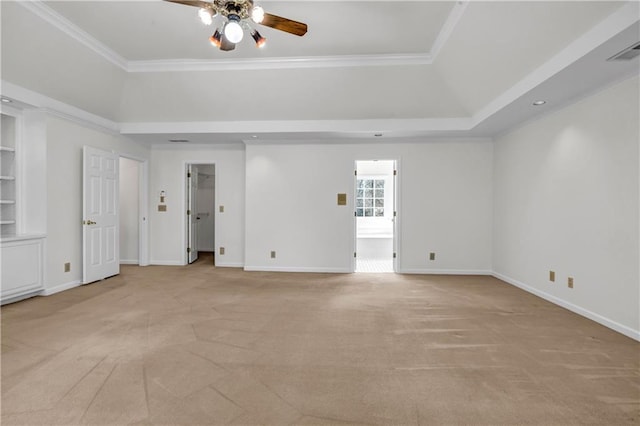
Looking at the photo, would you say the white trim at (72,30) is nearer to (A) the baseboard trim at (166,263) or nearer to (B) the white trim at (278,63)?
(B) the white trim at (278,63)

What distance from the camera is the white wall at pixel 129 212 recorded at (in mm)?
5910

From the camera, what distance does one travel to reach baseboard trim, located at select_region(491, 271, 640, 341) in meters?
2.69

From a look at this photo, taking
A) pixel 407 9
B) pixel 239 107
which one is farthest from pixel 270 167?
pixel 407 9

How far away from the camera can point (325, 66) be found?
12.8 ft

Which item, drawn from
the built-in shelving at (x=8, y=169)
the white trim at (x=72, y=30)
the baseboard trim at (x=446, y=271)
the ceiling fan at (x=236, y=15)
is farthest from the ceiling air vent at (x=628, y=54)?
the built-in shelving at (x=8, y=169)

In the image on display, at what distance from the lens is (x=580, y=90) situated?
10.2ft

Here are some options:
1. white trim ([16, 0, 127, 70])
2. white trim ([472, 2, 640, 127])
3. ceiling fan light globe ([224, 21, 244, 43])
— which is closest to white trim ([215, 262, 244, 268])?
white trim ([16, 0, 127, 70])

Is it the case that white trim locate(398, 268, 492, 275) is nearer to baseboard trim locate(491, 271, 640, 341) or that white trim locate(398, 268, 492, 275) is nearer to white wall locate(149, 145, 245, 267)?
baseboard trim locate(491, 271, 640, 341)

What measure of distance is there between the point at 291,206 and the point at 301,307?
235 centimetres

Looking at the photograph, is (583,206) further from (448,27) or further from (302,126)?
(302,126)

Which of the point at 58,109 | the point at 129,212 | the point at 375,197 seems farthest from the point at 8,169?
the point at 375,197

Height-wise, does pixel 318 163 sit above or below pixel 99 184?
above

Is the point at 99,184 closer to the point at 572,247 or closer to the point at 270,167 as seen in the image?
the point at 270,167

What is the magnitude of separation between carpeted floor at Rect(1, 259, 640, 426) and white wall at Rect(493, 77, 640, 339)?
1.12ft
